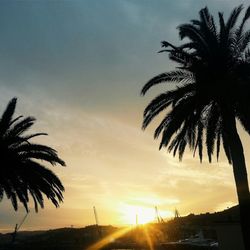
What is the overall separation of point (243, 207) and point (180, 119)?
5103 millimetres

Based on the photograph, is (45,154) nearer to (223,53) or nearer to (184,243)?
(223,53)

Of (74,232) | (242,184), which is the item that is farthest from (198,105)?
(74,232)

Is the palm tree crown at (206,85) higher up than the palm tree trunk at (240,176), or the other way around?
the palm tree crown at (206,85)

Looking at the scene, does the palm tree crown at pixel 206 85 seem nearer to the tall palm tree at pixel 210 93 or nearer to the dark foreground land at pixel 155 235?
the tall palm tree at pixel 210 93

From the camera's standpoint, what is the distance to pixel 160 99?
21.9 m

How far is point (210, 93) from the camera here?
19984 mm

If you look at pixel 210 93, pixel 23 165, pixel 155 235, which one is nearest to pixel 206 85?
pixel 210 93

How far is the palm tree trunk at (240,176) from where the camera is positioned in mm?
18469

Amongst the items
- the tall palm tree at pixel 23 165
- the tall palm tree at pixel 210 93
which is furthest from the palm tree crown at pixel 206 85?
the tall palm tree at pixel 23 165

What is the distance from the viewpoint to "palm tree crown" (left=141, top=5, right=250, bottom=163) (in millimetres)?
20016

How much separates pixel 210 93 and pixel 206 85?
0.50m

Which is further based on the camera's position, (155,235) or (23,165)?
(155,235)

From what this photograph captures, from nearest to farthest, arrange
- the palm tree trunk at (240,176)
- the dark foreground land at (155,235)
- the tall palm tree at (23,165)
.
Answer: the palm tree trunk at (240,176) → the tall palm tree at (23,165) → the dark foreground land at (155,235)

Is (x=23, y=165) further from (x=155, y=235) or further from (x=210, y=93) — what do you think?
(x=155, y=235)
